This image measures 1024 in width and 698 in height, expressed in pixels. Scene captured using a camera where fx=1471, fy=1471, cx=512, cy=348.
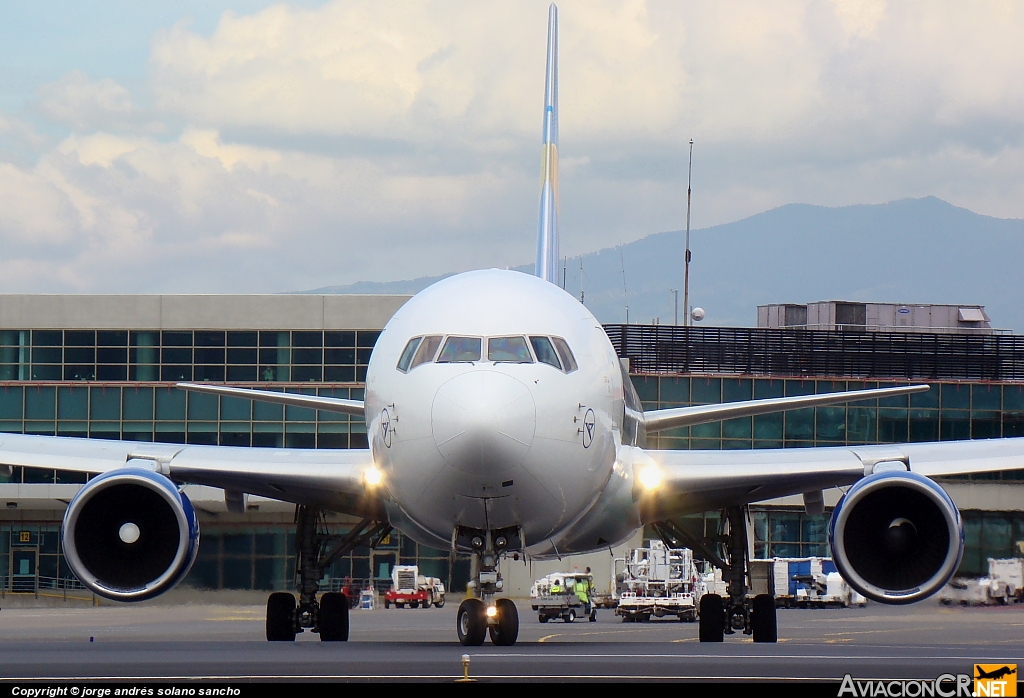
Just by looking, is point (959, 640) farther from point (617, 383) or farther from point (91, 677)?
point (91, 677)

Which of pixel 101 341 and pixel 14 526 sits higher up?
pixel 101 341

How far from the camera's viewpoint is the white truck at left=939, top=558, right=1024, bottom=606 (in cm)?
3706

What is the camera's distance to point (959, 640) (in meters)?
22.8

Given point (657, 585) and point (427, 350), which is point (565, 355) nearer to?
point (427, 350)

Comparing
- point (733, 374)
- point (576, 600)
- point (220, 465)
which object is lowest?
point (576, 600)

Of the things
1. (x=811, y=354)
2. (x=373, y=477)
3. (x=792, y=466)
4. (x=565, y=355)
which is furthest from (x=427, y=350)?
(x=811, y=354)

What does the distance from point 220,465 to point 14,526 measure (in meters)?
34.9

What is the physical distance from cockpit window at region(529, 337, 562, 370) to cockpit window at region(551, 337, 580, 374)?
0.36 ft

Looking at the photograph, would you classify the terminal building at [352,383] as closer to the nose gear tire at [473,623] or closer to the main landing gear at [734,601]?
the main landing gear at [734,601]

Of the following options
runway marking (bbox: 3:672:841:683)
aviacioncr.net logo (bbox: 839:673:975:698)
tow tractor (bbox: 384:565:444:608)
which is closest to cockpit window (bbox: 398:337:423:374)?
runway marking (bbox: 3:672:841:683)

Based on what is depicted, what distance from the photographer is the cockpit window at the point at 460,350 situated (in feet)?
49.4

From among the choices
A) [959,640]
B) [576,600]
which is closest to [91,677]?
[959,640]

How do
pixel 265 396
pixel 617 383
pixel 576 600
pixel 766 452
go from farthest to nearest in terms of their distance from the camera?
pixel 576 600
pixel 265 396
pixel 766 452
pixel 617 383

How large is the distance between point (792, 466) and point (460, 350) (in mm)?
5207
